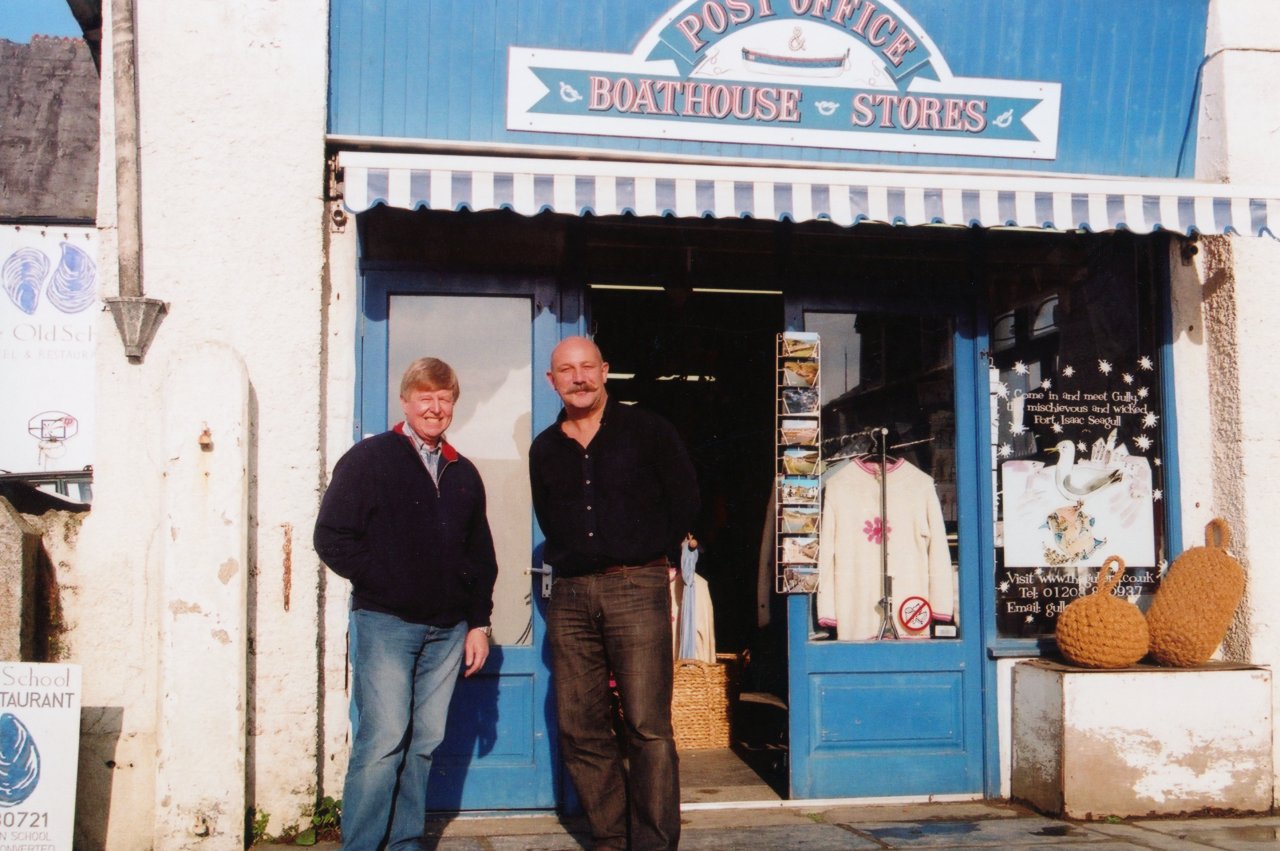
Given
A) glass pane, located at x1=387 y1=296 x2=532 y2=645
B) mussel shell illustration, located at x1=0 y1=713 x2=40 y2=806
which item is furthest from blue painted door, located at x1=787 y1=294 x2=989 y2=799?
mussel shell illustration, located at x1=0 y1=713 x2=40 y2=806

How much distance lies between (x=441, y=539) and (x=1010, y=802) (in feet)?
10.7

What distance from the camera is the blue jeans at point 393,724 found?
3.96 m

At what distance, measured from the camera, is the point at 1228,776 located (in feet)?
17.0

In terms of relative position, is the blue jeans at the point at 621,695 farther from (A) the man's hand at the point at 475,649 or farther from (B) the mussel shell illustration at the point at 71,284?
(B) the mussel shell illustration at the point at 71,284

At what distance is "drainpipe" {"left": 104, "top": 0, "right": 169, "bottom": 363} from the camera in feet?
15.5

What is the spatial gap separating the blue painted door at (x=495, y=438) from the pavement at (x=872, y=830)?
24 centimetres

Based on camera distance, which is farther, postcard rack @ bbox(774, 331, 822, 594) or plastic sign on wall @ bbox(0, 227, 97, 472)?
plastic sign on wall @ bbox(0, 227, 97, 472)

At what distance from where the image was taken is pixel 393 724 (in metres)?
3.99

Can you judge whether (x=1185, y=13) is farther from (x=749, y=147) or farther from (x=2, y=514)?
(x=2, y=514)

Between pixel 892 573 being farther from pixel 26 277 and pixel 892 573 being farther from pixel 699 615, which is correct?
pixel 26 277

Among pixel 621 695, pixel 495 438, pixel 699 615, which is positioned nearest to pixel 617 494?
pixel 621 695

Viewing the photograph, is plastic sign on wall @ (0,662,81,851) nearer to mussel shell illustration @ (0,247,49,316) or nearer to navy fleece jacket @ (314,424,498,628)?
navy fleece jacket @ (314,424,498,628)

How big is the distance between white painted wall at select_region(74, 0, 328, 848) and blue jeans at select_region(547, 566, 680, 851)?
4.10ft

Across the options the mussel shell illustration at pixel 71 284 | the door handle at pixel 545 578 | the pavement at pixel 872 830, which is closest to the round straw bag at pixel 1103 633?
the pavement at pixel 872 830
